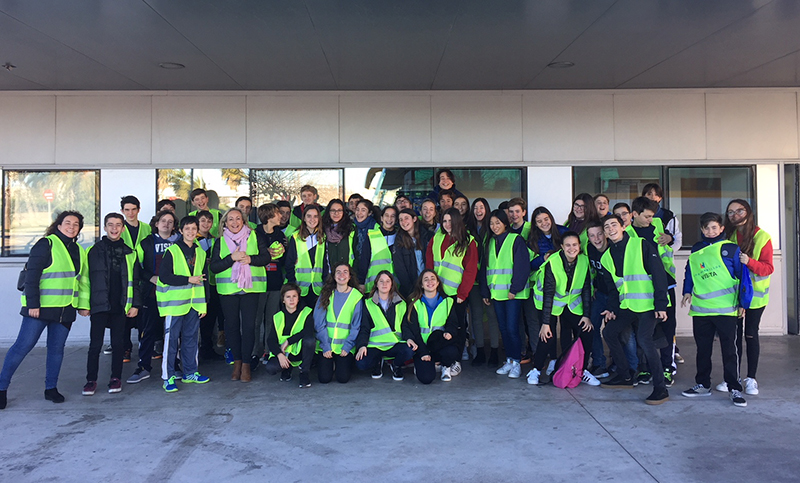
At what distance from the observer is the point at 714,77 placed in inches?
296

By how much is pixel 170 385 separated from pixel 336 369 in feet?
5.28

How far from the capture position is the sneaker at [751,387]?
17.0ft

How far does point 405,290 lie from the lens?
6199 millimetres

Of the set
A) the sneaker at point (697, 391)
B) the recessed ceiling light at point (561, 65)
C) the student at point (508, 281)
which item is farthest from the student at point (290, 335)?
the recessed ceiling light at point (561, 65)

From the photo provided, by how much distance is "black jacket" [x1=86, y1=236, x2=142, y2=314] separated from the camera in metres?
5.30

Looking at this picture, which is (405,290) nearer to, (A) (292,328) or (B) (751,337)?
(A) (292,328)

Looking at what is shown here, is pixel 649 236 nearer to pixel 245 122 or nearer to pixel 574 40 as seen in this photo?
pixel 574 40

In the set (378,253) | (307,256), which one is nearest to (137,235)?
(307,256)

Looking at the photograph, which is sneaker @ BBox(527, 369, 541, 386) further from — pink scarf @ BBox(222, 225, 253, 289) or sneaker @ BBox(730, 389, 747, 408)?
pink scarf @ BBox(222, 225, 253, 289)

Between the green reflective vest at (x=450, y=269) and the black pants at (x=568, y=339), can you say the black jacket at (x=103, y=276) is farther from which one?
the black pants at (x=568, y=339)

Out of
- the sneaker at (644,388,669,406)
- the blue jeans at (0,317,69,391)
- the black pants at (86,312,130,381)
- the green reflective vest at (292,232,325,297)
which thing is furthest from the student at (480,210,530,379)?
the blue jeans at (0,317,69,391)

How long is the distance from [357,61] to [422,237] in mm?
2281

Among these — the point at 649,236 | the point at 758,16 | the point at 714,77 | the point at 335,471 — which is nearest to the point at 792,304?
the point at 714,77

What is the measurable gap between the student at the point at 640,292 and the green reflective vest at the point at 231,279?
348cm
